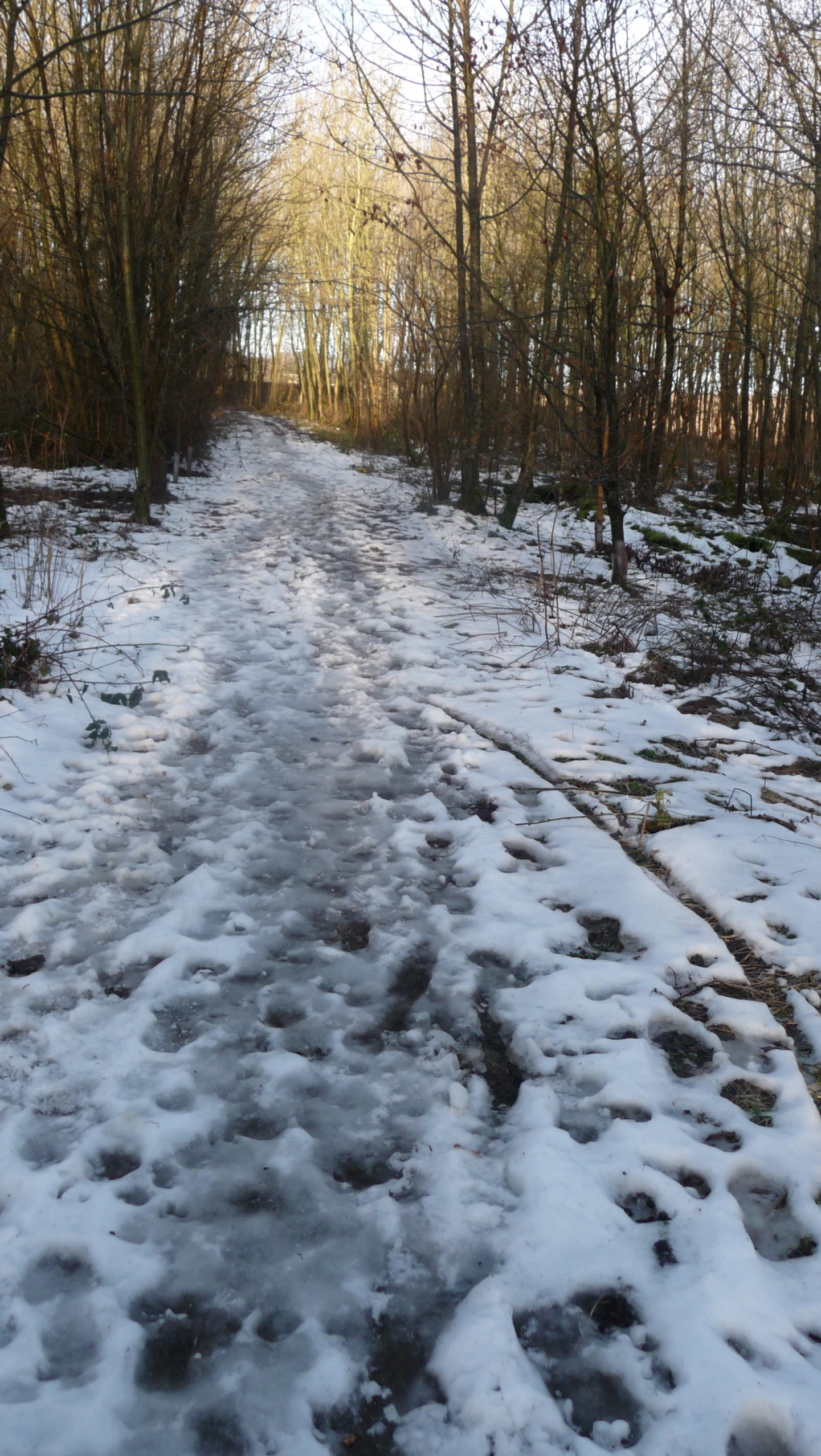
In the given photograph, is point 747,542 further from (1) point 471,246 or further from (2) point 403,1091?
(2) point 403,1091

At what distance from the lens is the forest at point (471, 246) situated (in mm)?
6570

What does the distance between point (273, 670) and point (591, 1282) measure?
3.69 metres

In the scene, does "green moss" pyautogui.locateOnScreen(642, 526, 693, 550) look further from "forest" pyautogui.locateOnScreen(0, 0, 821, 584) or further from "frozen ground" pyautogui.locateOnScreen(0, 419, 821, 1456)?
"frozen ground" pyautogui.locateOnScreen(0, 419, 821, 1456)

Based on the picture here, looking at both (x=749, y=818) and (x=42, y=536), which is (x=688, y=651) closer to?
(x=749, y=818)

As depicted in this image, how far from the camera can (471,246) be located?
947 cm

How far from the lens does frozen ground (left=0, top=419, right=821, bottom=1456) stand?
1334 millimetres

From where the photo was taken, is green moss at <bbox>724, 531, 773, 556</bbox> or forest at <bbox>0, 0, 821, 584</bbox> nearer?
forest at <bbox>0, 0, 821, 584</bbox>

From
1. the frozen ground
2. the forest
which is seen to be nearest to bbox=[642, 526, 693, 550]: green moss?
the forest

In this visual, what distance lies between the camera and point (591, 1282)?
150 centimetres

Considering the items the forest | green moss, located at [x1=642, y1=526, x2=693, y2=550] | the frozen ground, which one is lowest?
the frozen ground

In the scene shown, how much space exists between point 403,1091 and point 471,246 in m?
9.94

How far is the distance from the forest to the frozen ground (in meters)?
3.89

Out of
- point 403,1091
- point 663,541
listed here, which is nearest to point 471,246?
point 663,541

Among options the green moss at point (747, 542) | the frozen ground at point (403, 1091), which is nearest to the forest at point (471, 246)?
the green moss at point (747, 542)
